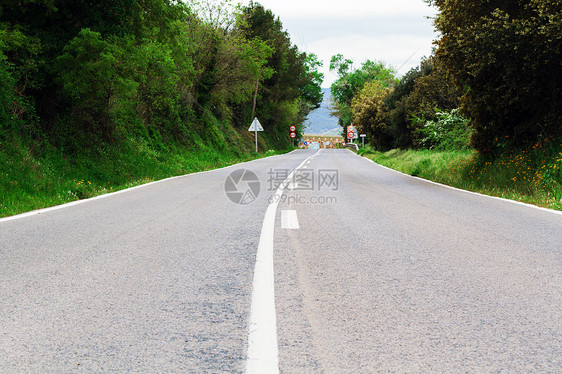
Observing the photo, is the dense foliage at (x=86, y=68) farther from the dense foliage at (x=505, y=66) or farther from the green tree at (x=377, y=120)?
the green tree at (x=377, y=120)

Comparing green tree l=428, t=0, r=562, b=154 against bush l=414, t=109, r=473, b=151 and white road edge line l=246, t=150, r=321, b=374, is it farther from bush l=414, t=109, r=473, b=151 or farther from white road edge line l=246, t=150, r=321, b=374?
white road edge line l=246, t=150, r=321, b=374

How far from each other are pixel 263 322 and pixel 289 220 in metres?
4.34

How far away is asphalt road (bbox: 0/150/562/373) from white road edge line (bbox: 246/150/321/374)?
5 cm

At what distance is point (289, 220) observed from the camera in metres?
7.38

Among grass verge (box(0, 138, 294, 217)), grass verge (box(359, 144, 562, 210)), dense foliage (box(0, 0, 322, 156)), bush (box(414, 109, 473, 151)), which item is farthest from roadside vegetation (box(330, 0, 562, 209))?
grass verge (box(0, 138, 294, 217))

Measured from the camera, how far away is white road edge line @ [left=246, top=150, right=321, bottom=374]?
249 centimetres

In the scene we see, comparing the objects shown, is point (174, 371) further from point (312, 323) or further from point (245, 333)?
point (312, 323)

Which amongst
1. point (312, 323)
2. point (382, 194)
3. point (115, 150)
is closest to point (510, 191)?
point (382, 194)

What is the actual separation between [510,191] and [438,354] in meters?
10.1

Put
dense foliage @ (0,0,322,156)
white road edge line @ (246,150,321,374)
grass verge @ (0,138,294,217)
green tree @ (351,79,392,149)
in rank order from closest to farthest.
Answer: white road edge line @ (246,150,321,374), grass verge @ (0,138,294,217), dense foliage @ (0,0,322,156), green tree @ (351,79,392,149)

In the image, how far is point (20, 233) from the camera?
20.9 feet

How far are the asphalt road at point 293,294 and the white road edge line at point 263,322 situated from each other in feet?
0.17

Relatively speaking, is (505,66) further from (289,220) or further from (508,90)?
(289,220)

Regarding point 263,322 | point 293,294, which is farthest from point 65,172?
point 263,322
